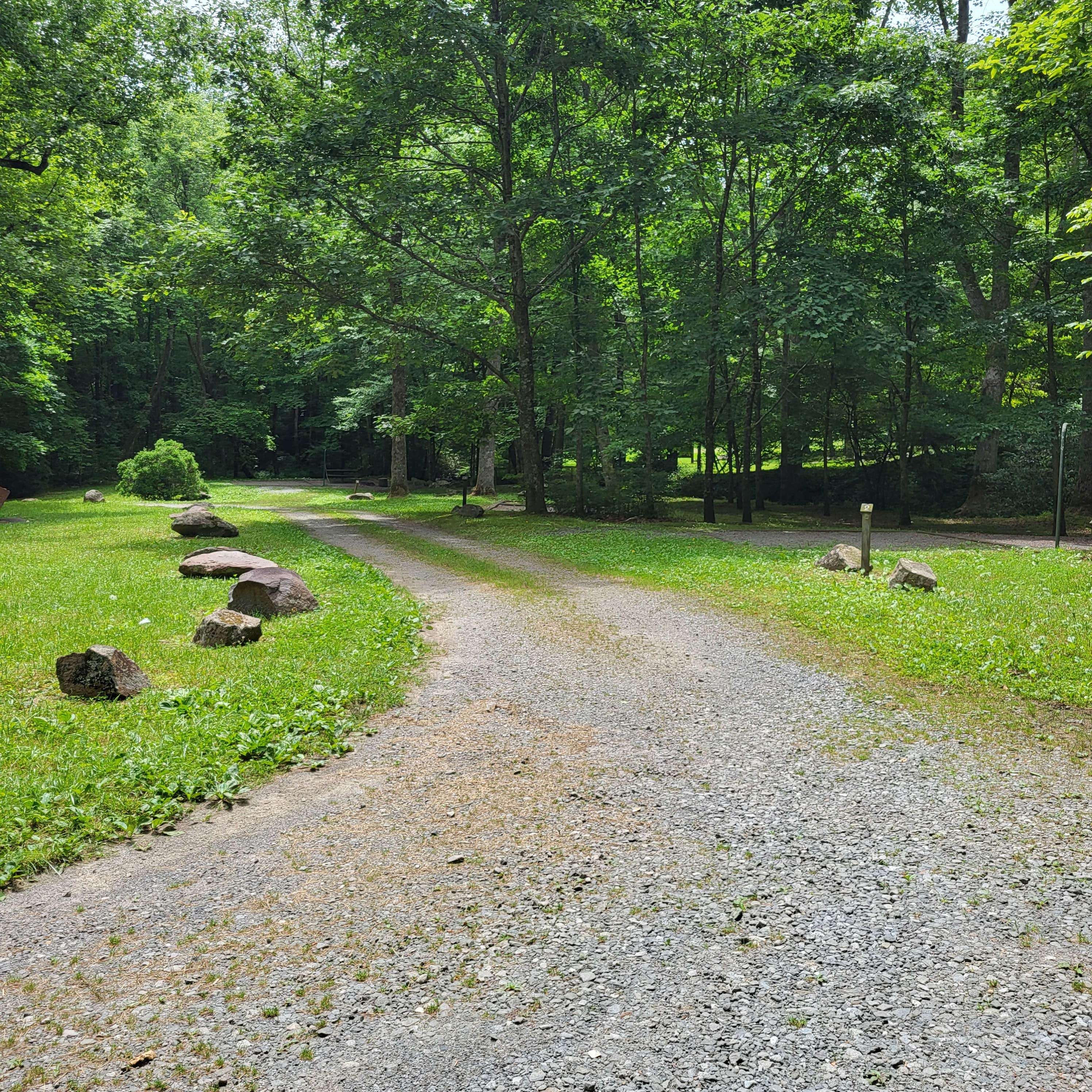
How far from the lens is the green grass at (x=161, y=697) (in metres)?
4.45

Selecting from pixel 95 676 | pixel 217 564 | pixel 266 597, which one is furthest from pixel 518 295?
pixel 95 676

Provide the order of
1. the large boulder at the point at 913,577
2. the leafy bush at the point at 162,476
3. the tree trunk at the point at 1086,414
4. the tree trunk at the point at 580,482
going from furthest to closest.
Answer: the leafy bush at the point at 162,476 → the tree trunk at the point at 580,482 → the tree trunk at the point at 1086,414 → the large boulder at the point at 913,577

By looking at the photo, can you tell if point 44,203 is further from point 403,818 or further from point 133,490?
Answer: point 403,818

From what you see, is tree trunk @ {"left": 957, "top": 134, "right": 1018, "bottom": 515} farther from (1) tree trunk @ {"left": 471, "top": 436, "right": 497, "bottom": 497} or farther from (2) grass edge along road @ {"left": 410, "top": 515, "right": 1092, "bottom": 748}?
(1) tree trunk @ {"left": 471, "top": 436, "right": 497, "bottom": 497}

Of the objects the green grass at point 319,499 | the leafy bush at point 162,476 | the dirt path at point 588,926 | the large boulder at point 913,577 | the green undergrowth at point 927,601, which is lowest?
the dirt path at point 588,926

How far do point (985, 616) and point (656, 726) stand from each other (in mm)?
4789

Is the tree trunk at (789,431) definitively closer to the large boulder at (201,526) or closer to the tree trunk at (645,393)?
the tree trunk at (645,393)

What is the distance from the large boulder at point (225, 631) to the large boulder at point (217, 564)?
3.56 metres

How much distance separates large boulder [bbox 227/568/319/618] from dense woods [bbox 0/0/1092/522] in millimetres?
12158

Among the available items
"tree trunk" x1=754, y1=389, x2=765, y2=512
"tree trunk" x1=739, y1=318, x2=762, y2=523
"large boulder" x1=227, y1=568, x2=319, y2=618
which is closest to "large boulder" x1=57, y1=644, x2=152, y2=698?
"large boulder" x1=227, y1=568, x2=319, y2=618

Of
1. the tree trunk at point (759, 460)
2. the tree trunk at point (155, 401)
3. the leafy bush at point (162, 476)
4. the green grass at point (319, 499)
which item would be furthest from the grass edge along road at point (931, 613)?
the tree trunk at point (155, 401)

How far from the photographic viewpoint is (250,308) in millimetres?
20641

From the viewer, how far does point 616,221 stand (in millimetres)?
21359

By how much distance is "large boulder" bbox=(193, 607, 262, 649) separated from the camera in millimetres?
7805
